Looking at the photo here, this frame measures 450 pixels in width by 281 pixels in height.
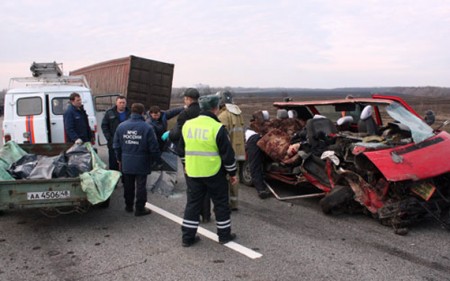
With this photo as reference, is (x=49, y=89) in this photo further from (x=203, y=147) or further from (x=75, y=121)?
(x=203, y=147)

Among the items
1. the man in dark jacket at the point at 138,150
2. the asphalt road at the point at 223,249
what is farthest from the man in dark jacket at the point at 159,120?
the asphalt road at the point at 223,249

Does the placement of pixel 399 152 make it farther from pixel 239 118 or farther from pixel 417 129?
pixel 239 118

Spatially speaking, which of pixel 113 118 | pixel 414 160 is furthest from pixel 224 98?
pixel 414 160

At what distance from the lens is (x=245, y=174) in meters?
8.12

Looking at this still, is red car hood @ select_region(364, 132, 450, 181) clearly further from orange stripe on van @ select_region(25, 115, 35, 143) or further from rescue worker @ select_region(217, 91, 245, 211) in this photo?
orange stripe on van @ select_region(25, 115, 35, 143)

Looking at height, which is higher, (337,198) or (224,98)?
(224,98)

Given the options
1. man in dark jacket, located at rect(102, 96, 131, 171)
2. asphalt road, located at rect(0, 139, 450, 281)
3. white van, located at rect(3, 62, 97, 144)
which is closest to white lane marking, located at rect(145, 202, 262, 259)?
asphalt road, located at rect(0, 139, 450, 281)

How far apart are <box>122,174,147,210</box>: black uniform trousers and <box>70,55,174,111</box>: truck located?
26.8ft

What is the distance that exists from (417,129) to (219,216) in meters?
2.98

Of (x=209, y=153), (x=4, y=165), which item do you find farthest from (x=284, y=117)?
(x=4, y=165)

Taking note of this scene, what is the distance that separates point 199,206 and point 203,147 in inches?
28.2

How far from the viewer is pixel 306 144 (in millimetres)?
6992

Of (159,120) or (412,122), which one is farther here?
(159,120)

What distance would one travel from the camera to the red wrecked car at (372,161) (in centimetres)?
525
